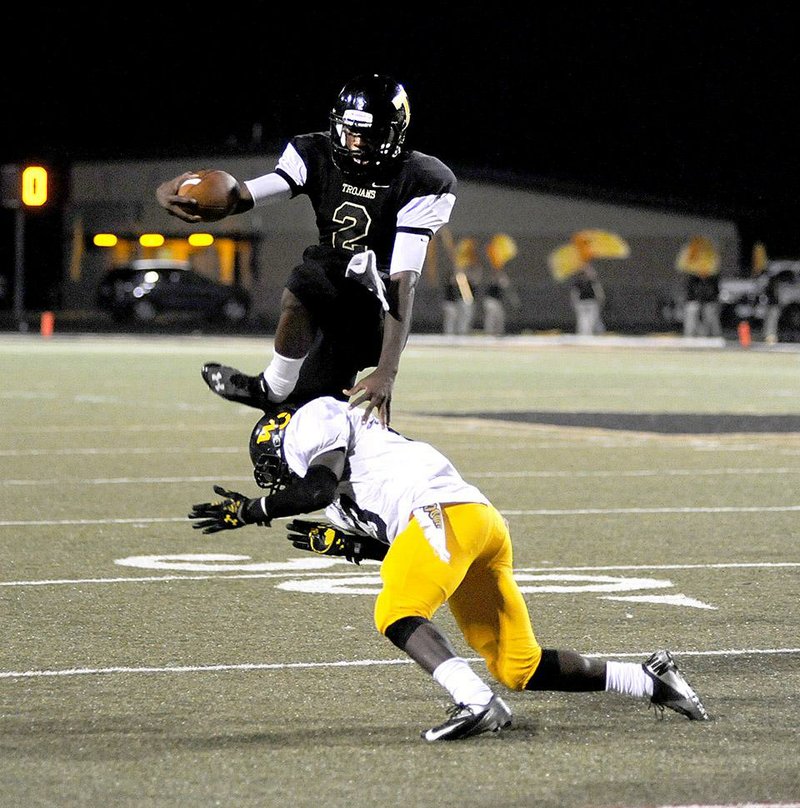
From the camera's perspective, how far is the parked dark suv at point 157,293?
54.9 metres

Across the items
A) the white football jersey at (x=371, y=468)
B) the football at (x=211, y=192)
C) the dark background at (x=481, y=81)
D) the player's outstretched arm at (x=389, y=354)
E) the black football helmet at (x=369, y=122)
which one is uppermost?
the dark background at (x=481, y=81)

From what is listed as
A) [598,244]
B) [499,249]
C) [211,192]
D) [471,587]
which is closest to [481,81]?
[598,244]

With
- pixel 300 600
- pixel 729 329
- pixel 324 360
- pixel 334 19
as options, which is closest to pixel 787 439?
pixel 300 600

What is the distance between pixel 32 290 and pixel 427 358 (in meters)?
41.0

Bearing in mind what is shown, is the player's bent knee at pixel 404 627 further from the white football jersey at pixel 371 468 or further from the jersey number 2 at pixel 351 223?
the jersey number 2 at pixel 351 223

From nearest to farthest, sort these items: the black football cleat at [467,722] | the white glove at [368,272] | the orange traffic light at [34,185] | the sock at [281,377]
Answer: the black football cleat at [467,722] → the white glove at [368,272] → the sock at [281,377] → the orange traffic light at [34,185]

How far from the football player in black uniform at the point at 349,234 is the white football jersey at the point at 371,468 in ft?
0.86

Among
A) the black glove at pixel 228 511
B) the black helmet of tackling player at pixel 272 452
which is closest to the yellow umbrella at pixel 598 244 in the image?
the black helmet of tackling player at pixel 272 452

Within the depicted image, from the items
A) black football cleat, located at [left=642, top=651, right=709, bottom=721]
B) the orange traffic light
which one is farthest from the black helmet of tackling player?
the orange traffic light

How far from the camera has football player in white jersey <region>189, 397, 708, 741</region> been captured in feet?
19.0

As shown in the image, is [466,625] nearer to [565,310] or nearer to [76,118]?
[565,310]

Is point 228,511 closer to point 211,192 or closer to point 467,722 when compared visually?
point 467,722

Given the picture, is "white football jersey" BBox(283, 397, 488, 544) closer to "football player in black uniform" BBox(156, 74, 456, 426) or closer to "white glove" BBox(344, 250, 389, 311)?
"football player in black uniform" BBox(156, 74, 456, 426)

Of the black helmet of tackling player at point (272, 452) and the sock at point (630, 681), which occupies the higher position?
the black helmet of tackling player at point (272, 452)
